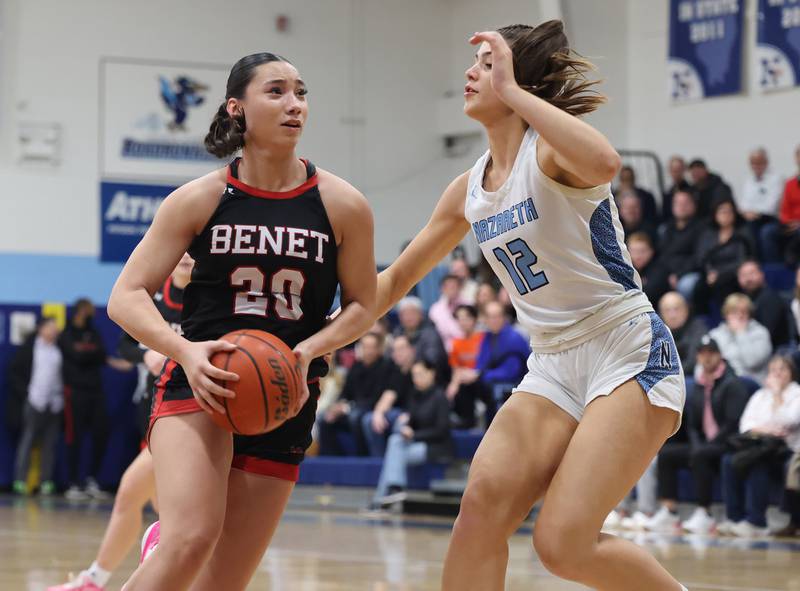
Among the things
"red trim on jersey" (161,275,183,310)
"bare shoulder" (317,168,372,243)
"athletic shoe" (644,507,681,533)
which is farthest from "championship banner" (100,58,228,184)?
"bare shoulder" (317,168,372,243)

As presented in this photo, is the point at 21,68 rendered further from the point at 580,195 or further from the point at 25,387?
the point at 580,195

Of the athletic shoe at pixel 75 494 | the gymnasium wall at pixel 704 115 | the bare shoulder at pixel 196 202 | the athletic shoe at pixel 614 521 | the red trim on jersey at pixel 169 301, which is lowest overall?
the athletic shoe at pixel 75 494

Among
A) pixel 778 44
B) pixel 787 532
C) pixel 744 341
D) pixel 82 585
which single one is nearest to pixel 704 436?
pixel 744 341

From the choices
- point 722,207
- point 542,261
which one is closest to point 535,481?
point 542,261

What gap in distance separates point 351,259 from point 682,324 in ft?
26.2

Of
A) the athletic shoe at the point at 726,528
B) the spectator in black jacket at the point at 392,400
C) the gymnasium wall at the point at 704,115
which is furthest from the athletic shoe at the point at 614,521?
the gymnasium wall at the point at 704,115

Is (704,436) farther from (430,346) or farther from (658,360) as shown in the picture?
(658,360)

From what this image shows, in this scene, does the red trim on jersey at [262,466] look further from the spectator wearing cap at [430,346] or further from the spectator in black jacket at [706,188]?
the spectator in black jacket at [706,188]

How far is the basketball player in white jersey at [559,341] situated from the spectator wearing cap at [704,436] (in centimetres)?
652

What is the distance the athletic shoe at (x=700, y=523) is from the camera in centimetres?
1023

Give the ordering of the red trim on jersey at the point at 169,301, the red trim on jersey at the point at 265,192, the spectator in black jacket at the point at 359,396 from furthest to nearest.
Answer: the spectator in black jacket at the point at 359,396, the red trim on jersey at the point at 169,301, the red trim on jersey at the point at 265,192

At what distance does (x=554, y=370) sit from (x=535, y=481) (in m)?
0.35

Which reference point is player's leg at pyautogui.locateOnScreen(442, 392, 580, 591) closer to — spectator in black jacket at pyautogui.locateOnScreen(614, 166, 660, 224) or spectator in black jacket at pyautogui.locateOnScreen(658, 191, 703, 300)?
spectator in black jacket at pyautogui.locateOnScreen(658, 191, 703, 300)

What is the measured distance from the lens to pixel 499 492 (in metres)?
3.92
